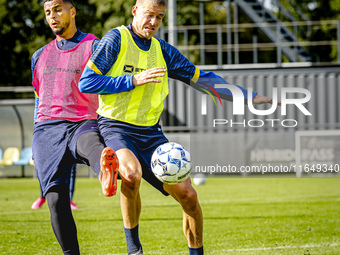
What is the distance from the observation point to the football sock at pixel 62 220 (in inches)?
195

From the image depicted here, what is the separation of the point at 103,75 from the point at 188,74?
36.6 inches

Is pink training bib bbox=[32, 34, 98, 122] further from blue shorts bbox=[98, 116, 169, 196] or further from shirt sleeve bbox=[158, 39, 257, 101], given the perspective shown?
shirt sleeve bbox=[158, 39, 257, 101]

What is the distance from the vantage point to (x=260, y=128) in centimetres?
2242

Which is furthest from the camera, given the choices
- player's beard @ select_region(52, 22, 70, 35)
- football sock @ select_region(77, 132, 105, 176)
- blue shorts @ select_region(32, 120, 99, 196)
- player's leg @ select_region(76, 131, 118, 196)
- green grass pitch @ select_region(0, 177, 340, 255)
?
green grass pitch @ select_region(0, 177, 340, 255)

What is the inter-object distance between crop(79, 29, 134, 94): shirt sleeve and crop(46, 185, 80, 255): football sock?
0.91m

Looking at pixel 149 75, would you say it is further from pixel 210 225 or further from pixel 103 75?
pixel 210 225

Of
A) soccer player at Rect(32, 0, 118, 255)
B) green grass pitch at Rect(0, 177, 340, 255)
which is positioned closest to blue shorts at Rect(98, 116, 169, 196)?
soccer player at Rect(32, 0, 118, 255)

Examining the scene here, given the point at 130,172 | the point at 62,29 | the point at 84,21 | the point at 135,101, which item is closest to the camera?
the point at 130,172

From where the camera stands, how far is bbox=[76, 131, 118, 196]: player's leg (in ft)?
14.1

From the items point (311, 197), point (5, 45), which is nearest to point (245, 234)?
point (311, 197)

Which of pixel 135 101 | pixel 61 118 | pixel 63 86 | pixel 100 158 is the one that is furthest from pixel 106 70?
pixel 100 158

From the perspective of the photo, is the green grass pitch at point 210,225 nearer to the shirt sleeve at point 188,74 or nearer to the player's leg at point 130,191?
the player's leg at point 130,191

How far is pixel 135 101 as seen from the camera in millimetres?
4879

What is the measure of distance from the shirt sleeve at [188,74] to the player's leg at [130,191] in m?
1.03
